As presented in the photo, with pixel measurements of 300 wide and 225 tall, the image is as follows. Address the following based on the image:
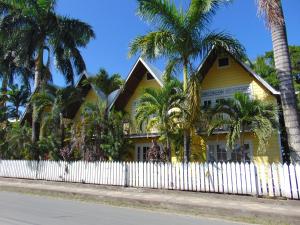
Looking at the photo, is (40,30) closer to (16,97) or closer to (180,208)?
(16,97)

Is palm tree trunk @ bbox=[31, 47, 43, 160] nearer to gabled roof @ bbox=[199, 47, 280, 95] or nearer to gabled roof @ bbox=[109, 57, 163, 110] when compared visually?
gabled roof @ bbox=[109, 57, 163, 110]

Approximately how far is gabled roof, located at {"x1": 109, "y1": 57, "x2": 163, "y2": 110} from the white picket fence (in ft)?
15.2

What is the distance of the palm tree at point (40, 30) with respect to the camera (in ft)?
70.4

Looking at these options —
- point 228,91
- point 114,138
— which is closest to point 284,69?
point 228,91

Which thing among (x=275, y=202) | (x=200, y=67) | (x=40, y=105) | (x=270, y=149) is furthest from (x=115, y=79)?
(x=275, y=202)

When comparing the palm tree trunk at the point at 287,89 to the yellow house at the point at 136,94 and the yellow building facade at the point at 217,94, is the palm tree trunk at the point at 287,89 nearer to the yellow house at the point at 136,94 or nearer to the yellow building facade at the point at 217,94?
the yellow building facade at the point at 217,94

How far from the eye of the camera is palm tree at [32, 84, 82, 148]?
1895 centimetres

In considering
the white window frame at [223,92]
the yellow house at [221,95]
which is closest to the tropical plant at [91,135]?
the yellow house at [221,95]

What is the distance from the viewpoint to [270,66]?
28.6m

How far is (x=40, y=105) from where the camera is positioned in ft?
63.7

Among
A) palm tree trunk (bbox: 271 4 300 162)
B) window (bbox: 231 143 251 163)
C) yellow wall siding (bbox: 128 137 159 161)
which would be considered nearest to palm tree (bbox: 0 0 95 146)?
yellow wall siding (bbox: 128 137 159 161)

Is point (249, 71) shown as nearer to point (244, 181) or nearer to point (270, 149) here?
point (270, 149)

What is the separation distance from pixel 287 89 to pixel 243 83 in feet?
16.9

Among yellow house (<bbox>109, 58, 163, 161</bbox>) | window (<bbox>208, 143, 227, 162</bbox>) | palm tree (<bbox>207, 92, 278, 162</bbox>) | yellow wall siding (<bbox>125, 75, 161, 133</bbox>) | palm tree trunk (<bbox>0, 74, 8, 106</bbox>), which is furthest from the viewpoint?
palm tree trunk (<bbox>0, 74, 8, 106</bbox>)
